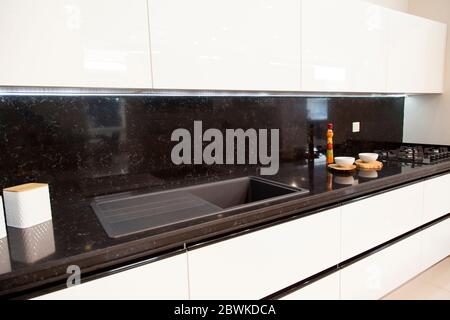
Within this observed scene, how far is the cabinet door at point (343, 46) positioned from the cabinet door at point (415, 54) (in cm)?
12

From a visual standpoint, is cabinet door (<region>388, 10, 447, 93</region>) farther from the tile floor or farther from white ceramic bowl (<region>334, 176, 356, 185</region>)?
the tile floor

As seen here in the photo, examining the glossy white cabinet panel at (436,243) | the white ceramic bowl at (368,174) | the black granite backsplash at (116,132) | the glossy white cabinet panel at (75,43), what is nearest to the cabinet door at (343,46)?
the black granite backsplash at (116,132)

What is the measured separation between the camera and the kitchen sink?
3.56ft

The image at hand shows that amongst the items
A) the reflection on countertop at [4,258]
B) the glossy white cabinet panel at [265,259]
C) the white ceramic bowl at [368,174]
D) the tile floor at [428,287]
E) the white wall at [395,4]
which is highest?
the white wall at [395,4]


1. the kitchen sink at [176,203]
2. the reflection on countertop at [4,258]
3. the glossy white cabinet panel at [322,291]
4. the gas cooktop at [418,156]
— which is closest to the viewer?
the reflection on countertop at [4,258]

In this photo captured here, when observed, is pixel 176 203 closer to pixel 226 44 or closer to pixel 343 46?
pixel 226 44

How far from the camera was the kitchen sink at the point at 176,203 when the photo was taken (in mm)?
1084

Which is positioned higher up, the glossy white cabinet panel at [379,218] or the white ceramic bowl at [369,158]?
the white ceramic bowl at [369,158]

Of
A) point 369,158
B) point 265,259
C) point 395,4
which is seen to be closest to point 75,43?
point 265,259

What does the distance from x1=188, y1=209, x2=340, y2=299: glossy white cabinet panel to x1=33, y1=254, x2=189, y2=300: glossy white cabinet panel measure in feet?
0.16

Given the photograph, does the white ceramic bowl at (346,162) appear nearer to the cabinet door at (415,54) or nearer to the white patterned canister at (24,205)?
the cabinet door at (415,54)

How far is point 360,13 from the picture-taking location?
1.87 m

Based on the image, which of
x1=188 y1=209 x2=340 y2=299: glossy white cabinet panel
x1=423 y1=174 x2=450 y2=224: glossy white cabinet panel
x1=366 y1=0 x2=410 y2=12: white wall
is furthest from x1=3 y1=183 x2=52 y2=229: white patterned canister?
x1=366 y1=0 x2=410 y2=12: white wall
